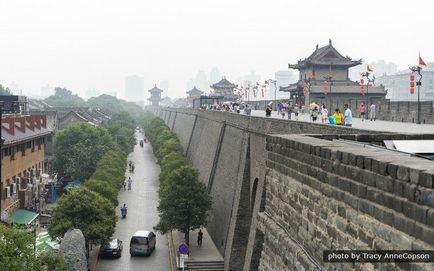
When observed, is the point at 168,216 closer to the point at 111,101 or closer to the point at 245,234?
the point at 245,234

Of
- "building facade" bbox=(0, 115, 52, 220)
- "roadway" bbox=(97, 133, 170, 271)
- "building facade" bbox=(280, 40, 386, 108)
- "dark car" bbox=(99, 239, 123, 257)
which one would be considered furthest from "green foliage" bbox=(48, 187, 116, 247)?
"building facade" bbox=(280, 40, 386, 108)

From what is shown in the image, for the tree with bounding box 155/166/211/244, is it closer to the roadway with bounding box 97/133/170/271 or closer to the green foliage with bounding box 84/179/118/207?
the roadway with bounding box 97/133/170/271

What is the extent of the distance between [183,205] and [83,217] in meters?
5.27

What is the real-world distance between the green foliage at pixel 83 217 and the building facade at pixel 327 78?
82.9 feet

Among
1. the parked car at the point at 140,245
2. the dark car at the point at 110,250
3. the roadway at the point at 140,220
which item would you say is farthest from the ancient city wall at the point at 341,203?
the dark car at the point at 110,250

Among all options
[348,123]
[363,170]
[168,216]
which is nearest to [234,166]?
[168,216]

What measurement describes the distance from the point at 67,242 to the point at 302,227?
17173 millimetres

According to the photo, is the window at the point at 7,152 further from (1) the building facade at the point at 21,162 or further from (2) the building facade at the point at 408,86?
(2) the building facade at the point at 408,86

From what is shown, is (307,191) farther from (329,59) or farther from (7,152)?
(329,59)

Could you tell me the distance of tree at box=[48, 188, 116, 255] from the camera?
2631 cm

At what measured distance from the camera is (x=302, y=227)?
8.08 meters

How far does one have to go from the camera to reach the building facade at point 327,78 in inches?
1934

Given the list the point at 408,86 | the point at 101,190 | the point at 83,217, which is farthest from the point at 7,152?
the point at 408,86

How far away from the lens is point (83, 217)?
88.8 feet
